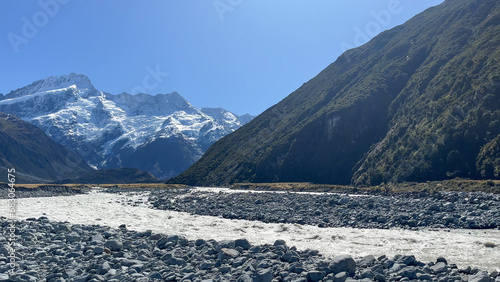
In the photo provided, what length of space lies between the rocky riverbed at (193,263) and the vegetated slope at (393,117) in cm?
4416

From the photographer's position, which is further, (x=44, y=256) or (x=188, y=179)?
(x=188, y=179)

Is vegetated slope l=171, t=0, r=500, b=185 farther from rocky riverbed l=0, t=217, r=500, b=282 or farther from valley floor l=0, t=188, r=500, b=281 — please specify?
rocky riverbed l=0, t=217, r=500, b=282

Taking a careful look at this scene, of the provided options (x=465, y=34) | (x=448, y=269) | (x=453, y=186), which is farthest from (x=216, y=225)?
(x=465, y=34)

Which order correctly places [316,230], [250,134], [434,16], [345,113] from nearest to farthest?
[316,230] → [345,113] → [434,16] → [250,134]

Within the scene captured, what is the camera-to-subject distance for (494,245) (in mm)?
19641

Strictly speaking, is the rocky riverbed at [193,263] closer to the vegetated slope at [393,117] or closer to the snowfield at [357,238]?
the snowfield at [357,238]

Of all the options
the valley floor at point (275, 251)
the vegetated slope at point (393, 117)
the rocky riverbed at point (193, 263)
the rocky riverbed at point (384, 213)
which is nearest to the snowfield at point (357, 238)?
the valley floor at point (275, 251)

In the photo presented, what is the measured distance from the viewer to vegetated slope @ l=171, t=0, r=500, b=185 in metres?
57.5

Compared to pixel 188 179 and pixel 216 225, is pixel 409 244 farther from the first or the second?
pixel 188 179

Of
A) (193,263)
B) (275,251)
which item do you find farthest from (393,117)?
(193,263)

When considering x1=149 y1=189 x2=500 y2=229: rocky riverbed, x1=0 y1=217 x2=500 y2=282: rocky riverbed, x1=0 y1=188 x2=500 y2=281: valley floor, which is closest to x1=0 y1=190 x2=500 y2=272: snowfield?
x1=0 y1=188 x2=500 y2=281: valley floor

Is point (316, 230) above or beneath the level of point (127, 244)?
beneath

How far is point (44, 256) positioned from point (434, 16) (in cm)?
13778

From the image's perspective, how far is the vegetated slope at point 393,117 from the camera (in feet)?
189
